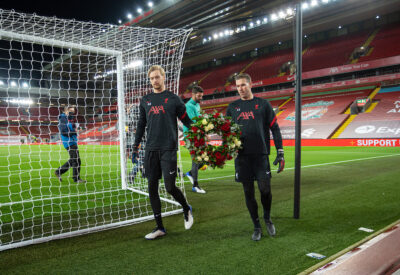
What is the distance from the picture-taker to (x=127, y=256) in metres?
2.61

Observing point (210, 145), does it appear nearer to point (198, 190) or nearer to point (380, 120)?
point (198, 190)

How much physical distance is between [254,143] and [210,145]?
49cm

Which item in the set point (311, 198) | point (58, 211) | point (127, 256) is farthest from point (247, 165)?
point (58, 211)

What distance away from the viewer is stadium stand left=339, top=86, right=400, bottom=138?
18125 millimetres

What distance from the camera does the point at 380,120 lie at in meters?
19.5

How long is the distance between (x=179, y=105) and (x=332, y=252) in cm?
211

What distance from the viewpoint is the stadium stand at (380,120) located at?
59.5 feet

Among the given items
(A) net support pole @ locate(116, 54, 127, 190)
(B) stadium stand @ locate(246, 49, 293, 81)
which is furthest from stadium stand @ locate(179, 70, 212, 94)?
(A) net support pole @ locate(116, 54, 127, 190)

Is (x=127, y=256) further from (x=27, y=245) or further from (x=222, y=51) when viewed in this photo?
(x=222, y=51)

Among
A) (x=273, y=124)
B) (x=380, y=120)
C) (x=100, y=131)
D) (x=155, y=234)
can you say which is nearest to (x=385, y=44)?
(x=380, y=120)

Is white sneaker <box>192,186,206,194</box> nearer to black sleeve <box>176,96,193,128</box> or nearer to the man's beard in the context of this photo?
black sleeve <box>176,96,193,128</box>

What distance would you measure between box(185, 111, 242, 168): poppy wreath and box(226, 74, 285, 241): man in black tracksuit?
0.18m

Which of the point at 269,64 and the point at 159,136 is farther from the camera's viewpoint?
the point at 269,64

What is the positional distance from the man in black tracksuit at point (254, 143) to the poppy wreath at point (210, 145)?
18 centimetres
